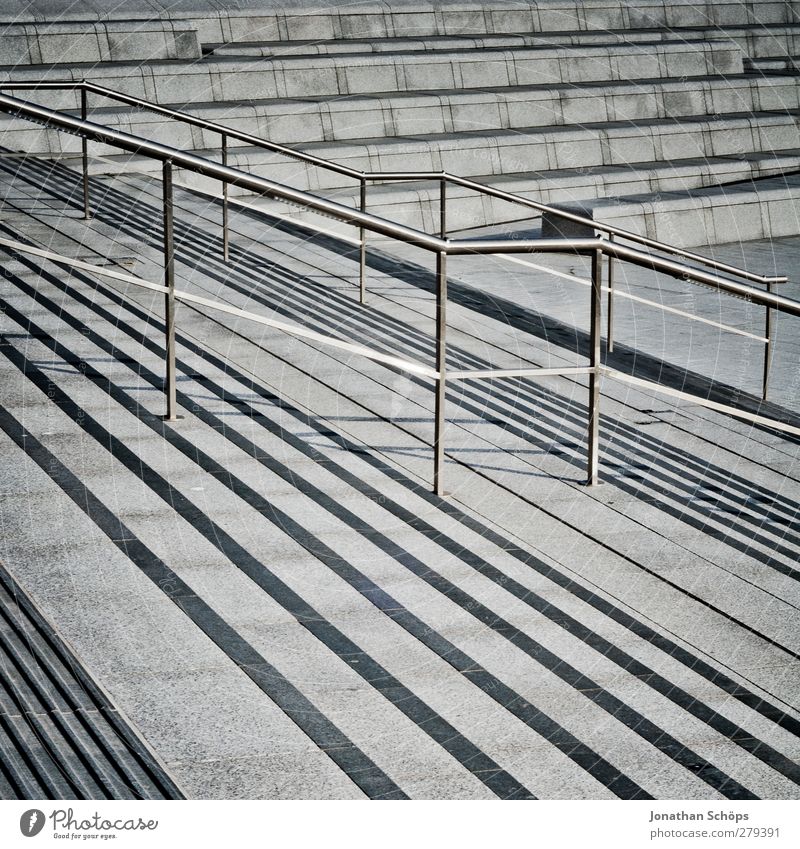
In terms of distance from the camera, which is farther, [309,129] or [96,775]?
[309,129]

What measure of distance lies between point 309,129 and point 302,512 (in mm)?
8925

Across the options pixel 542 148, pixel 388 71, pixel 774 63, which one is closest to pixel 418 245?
pixel 542 148

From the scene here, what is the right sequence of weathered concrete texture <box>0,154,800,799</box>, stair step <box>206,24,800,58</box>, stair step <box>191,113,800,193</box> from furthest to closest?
1. stair step <box>206,24,800,58</box>
2. stair step <box>191,113,800,193</box>
3. weathered concrete texture <box>0,154,800,799</box>

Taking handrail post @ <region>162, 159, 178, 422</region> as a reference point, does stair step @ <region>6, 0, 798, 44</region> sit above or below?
above

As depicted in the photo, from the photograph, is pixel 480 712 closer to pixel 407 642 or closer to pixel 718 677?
pixel 407 642

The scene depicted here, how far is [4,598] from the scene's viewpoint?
3.50m

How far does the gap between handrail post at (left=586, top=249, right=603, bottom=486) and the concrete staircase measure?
639cm

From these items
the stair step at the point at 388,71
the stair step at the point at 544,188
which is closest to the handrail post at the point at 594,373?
the stair step at the point at 544,188

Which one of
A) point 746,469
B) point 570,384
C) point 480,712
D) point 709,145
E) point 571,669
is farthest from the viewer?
point 709,145

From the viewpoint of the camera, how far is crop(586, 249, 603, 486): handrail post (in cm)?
479

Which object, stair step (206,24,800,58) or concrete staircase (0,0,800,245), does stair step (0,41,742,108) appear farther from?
stair step (206,24,800,58)

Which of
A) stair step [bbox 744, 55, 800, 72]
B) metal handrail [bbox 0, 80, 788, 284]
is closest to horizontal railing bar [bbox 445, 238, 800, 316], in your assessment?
metal handrail [bbox 0, 80, 788, 284]
